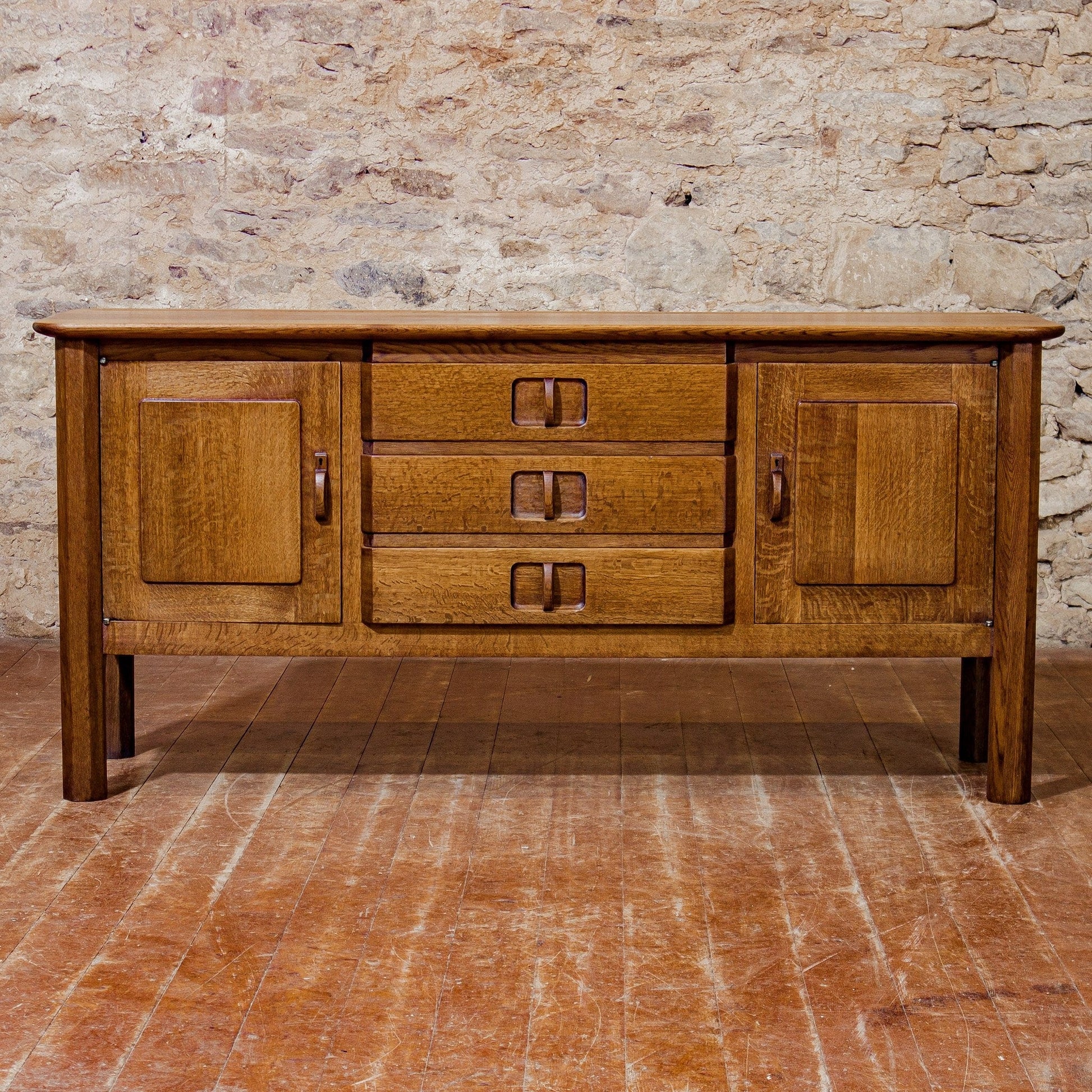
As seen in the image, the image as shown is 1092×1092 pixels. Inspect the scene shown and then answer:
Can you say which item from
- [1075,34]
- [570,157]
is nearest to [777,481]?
[570,157]

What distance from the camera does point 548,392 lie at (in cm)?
259

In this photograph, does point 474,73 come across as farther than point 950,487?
Yes

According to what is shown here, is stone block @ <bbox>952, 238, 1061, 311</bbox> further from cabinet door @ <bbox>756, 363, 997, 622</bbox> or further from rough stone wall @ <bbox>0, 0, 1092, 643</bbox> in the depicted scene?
cabinet door @ <bbox>756, 363, 997, 622</bbox>

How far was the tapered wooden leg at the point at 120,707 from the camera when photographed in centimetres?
296

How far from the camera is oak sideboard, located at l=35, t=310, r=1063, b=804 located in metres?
2.60

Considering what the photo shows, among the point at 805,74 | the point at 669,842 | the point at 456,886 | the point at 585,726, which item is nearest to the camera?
the point at 456,886

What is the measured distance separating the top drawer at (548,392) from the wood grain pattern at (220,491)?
20 cm

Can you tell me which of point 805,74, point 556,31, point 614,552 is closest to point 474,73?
point 556,31

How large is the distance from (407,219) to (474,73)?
0.43 meters

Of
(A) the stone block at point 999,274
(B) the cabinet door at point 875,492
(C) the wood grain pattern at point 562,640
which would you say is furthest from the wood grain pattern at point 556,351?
(A) the stone block at point 999,274

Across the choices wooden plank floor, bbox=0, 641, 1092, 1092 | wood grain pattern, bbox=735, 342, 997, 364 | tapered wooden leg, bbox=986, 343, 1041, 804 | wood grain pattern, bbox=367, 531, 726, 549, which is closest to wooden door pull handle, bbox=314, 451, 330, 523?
wood grain pattern, bbox=367, 531, 726, 549

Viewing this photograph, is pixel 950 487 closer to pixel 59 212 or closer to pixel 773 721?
pixel 773 721

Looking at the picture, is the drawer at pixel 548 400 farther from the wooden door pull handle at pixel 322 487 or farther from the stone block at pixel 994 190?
the stone block at pixel 994 190

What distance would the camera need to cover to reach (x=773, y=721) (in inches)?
128
